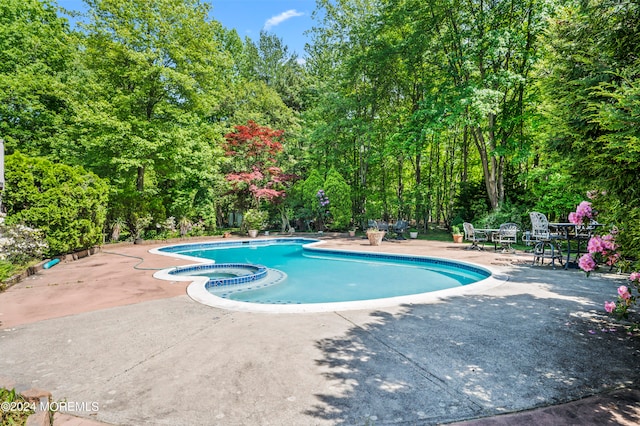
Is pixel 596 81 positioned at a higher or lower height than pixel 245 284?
higher

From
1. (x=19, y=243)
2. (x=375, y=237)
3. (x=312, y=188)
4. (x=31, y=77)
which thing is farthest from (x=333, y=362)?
(x=31, y=77)

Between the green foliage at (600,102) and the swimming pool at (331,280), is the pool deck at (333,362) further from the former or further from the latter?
the green foliage at (600,102)

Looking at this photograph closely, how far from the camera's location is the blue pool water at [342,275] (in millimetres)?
6605

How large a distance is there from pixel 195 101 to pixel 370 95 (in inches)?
393

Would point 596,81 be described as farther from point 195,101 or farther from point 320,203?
point 195,101

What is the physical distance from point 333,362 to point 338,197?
49.1ft

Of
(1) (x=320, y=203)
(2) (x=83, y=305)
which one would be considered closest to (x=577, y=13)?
(2) (x=83, y=305)

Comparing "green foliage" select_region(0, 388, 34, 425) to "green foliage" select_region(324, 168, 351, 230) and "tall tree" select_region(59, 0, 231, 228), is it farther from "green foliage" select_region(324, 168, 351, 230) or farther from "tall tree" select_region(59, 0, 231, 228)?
"green foliage" select_region(324, 168, 351, 230)

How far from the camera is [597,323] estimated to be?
3.52 metres

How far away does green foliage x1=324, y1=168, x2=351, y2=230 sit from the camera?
17.3 metres

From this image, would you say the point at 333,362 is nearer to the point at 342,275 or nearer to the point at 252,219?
the point at 342,275

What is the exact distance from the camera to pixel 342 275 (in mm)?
8656

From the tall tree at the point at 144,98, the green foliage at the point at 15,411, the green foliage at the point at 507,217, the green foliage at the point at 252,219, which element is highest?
the tall tree at the point at 144,98

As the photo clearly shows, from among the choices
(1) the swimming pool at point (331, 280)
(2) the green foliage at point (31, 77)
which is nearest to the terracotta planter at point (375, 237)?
(1) the swimming pool at point (331, 280)
